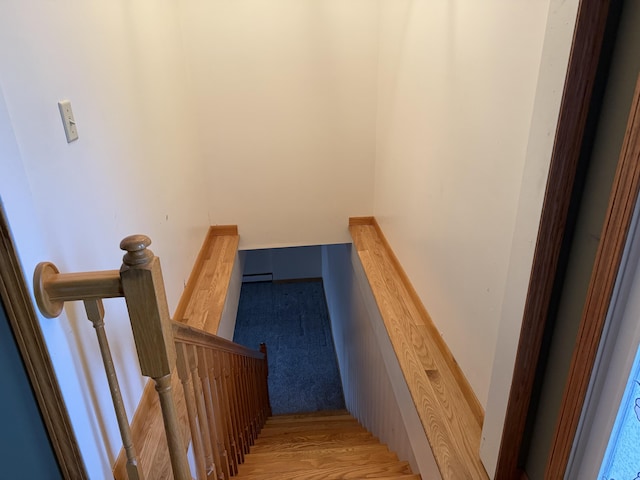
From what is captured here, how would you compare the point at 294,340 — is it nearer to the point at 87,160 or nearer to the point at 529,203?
the point at 87,160

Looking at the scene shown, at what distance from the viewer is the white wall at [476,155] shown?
1.16 metres

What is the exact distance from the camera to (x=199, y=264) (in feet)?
9.68

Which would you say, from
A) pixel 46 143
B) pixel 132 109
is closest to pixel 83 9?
pixel 132 109

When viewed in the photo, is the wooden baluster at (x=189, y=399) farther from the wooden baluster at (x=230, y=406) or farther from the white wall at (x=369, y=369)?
the white wall at (x=369, y=369)

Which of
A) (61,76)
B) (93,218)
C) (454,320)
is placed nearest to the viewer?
(61,76)

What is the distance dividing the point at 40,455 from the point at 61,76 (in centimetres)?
101

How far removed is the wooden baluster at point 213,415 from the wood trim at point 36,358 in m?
0.48

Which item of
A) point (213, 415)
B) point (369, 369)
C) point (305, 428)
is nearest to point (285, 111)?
point (369, 369)

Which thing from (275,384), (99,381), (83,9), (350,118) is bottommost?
(275,384)

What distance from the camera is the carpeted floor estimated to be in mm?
4888

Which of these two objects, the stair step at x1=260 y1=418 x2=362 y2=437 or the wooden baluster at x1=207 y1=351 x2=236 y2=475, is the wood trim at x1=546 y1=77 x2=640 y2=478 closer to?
the wooden baluster at x1=207 y1=351 x2=236 y2=475

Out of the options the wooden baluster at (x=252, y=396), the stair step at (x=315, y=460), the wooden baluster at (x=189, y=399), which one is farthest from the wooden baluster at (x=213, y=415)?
the wooden baluster at (x=252, y=396)

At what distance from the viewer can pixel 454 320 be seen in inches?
76.4

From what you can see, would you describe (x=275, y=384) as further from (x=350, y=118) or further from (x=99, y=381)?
(x=99, y=381)
